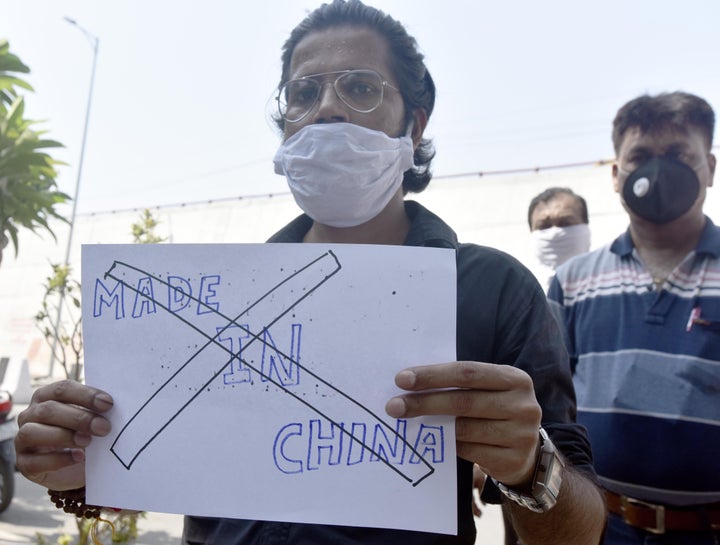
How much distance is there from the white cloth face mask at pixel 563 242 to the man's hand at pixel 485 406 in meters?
3.31


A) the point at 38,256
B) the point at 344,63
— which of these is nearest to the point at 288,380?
the point at 344,63

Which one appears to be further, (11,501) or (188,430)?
(11,501)

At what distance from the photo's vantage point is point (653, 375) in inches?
79.0

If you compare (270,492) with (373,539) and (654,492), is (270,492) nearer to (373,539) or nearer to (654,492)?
(373,539)

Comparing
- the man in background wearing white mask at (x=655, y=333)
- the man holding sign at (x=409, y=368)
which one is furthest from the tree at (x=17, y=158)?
the man in background wearing white mask at (x=655, y=333)

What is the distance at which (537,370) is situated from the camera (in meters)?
1.20

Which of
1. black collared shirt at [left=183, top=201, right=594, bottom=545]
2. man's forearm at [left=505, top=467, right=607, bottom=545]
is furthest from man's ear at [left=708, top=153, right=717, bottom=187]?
man's forearm at [left=505, top=467, right=607, bottom=545]

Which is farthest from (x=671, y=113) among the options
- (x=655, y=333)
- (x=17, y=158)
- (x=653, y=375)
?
(x=17, y=158)

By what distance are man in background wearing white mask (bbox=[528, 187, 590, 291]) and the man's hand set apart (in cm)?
322

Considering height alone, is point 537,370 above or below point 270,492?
above

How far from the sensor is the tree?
119 inches

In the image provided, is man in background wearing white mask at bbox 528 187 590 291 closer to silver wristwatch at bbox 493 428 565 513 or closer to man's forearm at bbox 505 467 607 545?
man's forearm at bbox 505 467 607 545

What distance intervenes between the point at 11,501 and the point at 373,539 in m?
5.92

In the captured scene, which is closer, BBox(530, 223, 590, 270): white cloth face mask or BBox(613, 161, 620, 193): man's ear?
BBox(613, 161, 620, 193): man's ear
